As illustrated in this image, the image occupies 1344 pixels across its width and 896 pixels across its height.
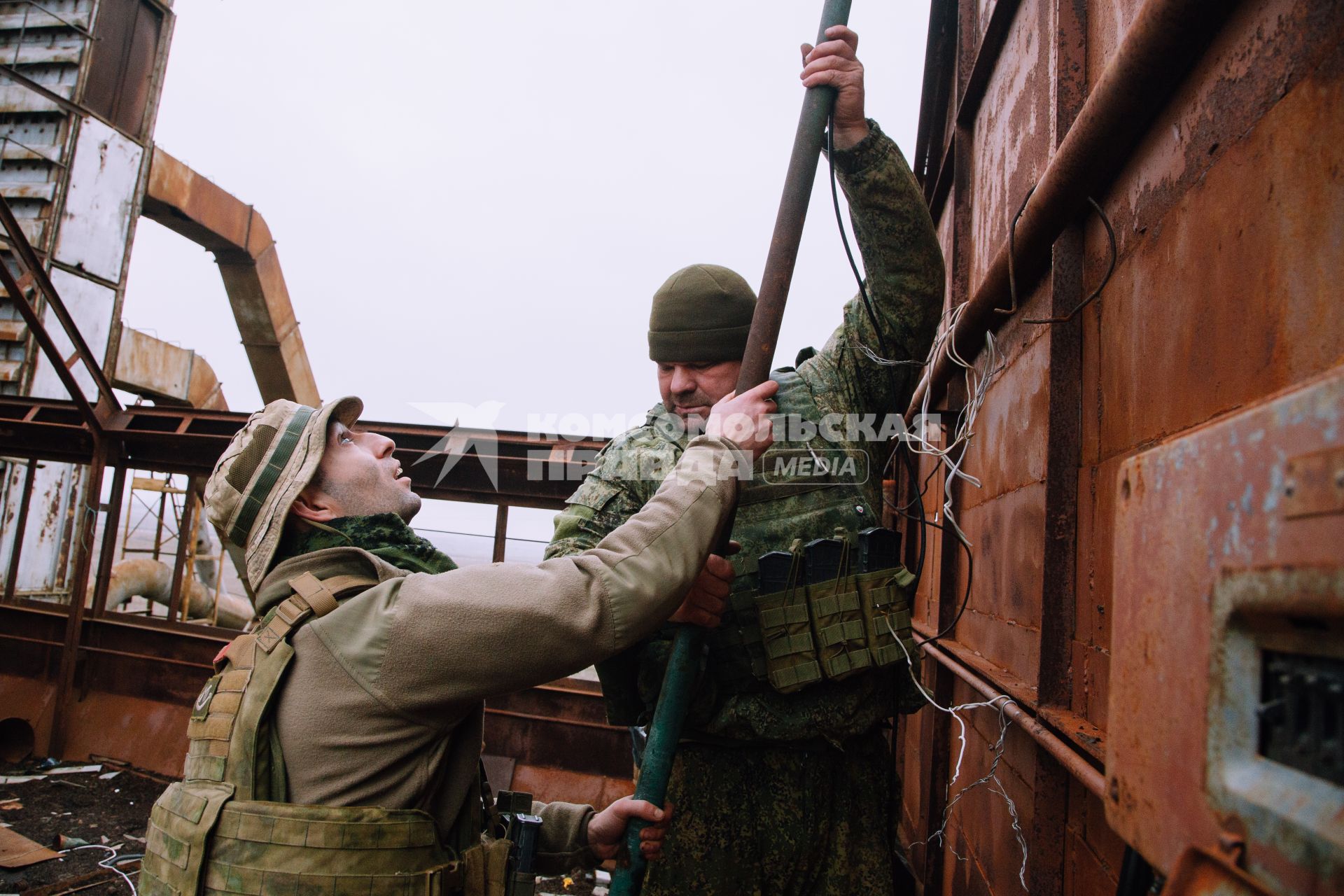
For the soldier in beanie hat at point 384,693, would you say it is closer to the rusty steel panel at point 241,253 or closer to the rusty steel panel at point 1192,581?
the rusty steel panel at point 1192,581

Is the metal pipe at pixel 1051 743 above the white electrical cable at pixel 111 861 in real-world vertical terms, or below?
above

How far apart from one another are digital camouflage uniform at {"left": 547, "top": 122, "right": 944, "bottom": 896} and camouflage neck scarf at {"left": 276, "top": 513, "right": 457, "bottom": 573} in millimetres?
398

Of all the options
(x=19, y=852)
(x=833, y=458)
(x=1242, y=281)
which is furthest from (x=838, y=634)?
(x=19, y=852)

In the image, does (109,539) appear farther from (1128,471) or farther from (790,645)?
(1128,471)

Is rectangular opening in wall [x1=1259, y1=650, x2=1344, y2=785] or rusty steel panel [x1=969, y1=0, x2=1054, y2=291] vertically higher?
rusty steel panel [x1=969, y1=0, x2=1054, y2=291]

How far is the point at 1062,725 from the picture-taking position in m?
1.63

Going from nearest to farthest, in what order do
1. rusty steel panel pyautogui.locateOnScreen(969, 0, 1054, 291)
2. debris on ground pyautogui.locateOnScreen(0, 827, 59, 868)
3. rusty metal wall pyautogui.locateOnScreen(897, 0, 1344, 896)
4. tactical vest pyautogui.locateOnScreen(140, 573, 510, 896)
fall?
1. rusty metal wall pyautogui.locateOnScreen(897, 0, 1344, 896)
2. tactical vest pyautogui.locateOnScreen(140, 573, 510, 896)
3. rusty steel panel pyautogui.locateOnScreen(969, 0, 1054, 291)
4. debris on ground pyautogui.locateOnScreen(0, 827, 59, 868)

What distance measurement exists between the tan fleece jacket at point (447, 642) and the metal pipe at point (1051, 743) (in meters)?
0.80

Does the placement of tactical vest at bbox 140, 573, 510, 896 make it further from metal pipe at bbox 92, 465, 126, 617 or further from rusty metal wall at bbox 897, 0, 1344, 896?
metal pipe at bbox 92, 465, 126, 617

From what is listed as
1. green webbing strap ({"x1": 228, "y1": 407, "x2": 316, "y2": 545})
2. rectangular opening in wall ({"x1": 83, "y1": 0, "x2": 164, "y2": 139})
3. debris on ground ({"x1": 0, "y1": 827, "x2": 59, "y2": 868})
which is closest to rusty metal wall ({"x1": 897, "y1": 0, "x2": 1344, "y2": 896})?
green webbing strap ({"x1": 228, "y1": 407, "x2": 316, "y2": 545})

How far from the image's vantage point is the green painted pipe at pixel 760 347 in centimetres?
193

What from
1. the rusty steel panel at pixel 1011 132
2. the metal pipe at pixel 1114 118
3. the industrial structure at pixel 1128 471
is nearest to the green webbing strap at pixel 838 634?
the industrial structure at pixel 1128 471

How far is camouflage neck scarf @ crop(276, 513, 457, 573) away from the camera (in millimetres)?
1834

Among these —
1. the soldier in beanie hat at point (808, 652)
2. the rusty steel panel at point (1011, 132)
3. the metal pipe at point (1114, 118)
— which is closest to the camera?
the metal pipe at point (1114, 118)
